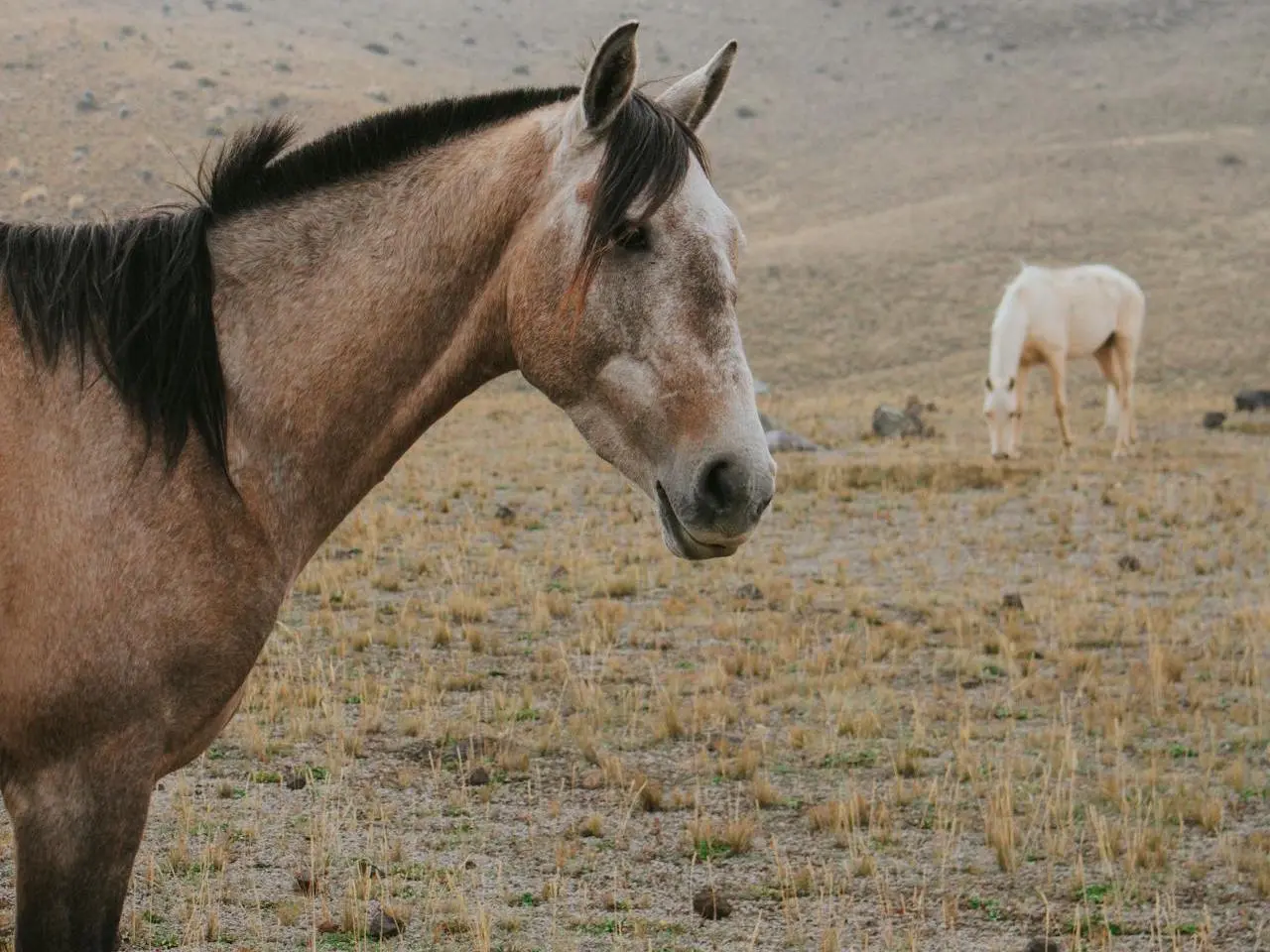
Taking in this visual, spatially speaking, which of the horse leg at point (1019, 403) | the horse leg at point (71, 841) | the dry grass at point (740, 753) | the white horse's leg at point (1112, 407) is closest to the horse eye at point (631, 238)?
the horse leg at point (71, 841)

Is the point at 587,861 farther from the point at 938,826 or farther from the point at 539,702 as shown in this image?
the point at 539,702

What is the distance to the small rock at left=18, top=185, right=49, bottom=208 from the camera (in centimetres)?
4422

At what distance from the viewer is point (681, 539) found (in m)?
3.21

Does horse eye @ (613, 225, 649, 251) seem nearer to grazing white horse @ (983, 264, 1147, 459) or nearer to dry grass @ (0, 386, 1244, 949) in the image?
dry grass @ (0, 386, 1244, 949)

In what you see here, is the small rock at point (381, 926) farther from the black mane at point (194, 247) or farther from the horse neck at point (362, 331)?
the black mane at point (194, 247)

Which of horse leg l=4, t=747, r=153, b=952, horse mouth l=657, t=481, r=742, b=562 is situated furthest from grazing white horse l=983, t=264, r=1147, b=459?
horse leg l=4, t=747, r=153, b=952

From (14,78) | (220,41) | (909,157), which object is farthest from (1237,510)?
(220,41)

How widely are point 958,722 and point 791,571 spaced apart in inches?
183

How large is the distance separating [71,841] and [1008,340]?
Result: 57.8 feet

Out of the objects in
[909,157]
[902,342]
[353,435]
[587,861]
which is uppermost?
[909,157]

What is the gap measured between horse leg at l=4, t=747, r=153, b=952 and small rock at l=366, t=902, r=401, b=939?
1.94 m

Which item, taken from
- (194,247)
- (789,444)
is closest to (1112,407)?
(789,444)

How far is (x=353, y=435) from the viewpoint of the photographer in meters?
3.49

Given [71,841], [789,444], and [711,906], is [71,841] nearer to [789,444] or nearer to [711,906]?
[711,906]
